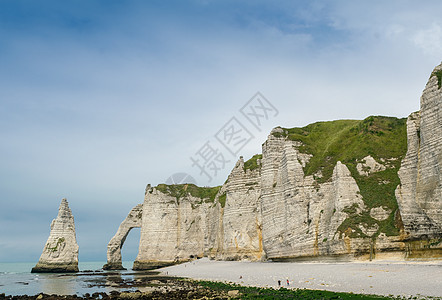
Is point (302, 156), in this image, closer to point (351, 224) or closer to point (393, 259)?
point (351, 224)

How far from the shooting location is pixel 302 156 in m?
40.2

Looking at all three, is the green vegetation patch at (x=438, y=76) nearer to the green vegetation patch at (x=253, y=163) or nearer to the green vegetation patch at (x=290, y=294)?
the green vegetation patch at (x=290, y=294)

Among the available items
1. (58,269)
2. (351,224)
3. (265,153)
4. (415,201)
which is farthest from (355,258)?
(58,269)

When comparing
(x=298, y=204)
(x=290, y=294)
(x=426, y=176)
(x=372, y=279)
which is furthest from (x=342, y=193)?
(x=290, y=294)

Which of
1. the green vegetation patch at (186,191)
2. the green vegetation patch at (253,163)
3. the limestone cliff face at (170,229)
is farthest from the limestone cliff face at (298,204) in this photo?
the green vegetation patch at (186,191)

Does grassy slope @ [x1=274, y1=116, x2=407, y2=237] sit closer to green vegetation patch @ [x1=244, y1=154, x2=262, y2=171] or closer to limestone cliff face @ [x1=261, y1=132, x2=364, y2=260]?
limestone cliff face @ [x1=261, y1=132, x2=364, y2=260]

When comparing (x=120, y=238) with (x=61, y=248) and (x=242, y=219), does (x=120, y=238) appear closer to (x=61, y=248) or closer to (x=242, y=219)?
(x=61, y=248)

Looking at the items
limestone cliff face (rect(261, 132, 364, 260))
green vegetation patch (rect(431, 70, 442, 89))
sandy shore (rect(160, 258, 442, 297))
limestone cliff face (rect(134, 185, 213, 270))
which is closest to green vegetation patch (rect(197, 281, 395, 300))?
sandy shore (rect(160, 258, 442, 297))

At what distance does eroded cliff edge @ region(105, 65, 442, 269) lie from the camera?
25.9 m

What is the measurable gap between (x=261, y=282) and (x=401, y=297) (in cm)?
1170

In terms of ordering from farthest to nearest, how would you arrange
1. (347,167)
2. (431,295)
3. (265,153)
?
(265,153), (347,167), (431,295)

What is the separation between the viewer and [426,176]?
25859 millimetres

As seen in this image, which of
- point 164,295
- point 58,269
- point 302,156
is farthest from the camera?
point 58,269

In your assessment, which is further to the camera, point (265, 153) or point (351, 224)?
point (265, 153)
